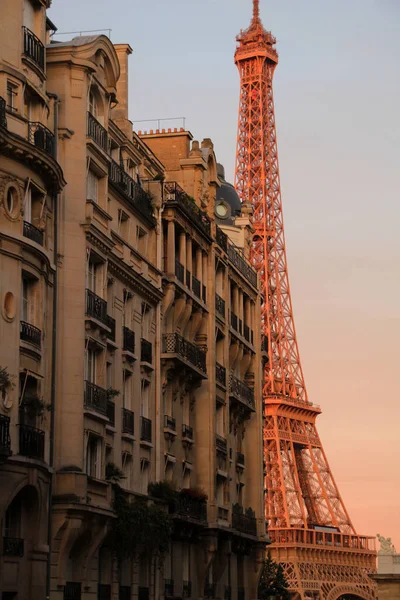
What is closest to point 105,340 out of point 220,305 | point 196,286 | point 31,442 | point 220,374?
point 31,442

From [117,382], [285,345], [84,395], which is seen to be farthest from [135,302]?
[285,345]

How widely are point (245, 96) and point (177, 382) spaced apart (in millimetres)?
115895

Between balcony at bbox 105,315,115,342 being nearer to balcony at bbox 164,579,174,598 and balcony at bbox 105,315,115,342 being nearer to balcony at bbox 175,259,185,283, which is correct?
balcony at bbox 175,259,185,283

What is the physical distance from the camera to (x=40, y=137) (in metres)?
45.8

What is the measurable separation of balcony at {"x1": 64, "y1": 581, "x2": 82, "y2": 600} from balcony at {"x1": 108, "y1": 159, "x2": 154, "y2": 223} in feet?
49.0

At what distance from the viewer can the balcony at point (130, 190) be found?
54612 mm

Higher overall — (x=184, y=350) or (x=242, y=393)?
(x=242, y=393)

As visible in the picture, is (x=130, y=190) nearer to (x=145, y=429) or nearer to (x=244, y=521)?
(x=145, y=429)

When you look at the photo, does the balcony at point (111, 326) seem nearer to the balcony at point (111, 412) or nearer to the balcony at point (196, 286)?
the balcony at point (111, 412)

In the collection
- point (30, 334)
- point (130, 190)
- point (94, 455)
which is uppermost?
point (130, 190)

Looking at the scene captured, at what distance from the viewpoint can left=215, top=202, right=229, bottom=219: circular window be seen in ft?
260

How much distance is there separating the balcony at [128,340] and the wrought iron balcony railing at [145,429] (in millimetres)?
2980

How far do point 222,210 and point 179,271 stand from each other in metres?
18.4

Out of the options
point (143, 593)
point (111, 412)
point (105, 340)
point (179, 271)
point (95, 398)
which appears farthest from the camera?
point (179, 271)
